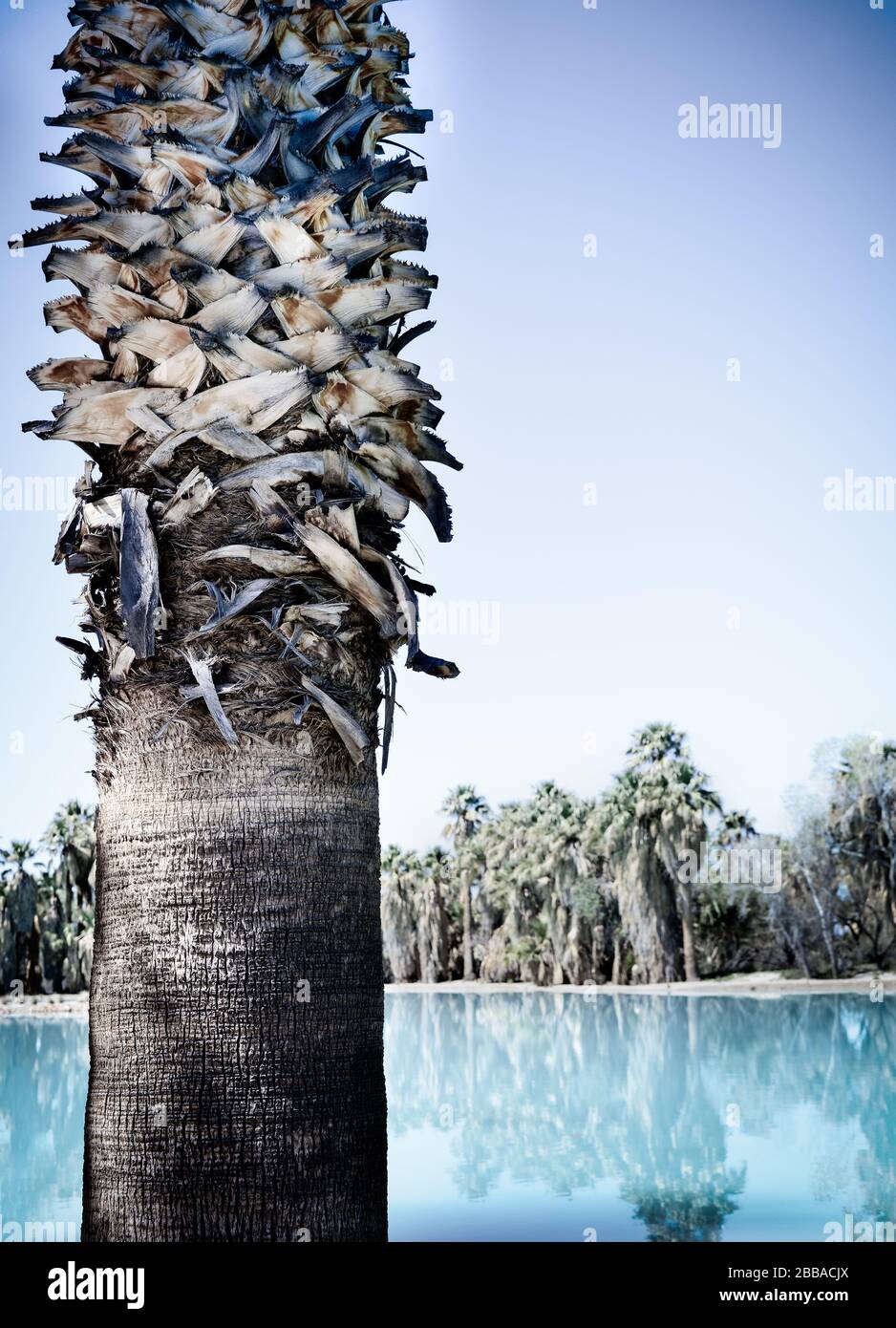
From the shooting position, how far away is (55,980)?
43.3 metres

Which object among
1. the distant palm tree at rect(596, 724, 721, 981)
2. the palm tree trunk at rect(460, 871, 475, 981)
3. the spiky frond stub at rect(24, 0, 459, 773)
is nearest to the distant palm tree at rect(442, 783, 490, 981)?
the palm tree trunk at rect(460, 871, 475, 981)

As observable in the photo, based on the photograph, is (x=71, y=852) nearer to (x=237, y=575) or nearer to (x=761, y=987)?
(x=761, y=987)

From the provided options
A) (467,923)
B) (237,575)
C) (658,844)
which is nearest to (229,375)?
(237,575)

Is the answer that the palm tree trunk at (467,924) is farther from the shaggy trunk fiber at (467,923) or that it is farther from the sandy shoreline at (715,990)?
the sandy shoreline at (715,990)

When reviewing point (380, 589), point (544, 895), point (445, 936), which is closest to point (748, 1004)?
point (544, 895)

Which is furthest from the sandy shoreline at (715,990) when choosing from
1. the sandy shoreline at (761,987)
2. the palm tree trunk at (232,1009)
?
the palm tree trunk at (232,1009)

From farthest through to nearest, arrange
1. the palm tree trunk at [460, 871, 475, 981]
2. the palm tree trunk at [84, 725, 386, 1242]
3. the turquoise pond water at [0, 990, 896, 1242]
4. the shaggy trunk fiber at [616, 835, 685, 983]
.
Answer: the palm tree trunk at [460, 871, 475, 981] < the shaggy trunk fiber at [616, 835, 685, 983] < the turquoise pond water at [0, 990, 896, 1242] < the palm tree trunk at [84, 725, 386, 1242]

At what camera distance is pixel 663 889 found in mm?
39125

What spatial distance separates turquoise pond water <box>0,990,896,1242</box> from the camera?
8734 mm

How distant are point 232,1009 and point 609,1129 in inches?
457

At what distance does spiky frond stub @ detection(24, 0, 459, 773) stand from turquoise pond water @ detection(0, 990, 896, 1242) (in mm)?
3503

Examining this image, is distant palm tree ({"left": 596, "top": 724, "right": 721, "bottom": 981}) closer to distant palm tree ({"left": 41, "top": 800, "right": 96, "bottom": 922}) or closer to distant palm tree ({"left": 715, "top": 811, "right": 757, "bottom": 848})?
distant palm tree ({"left": 715, "top": 811, "right": 757, "bottom": 848})

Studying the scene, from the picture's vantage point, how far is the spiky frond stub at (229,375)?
3035 millimetres
